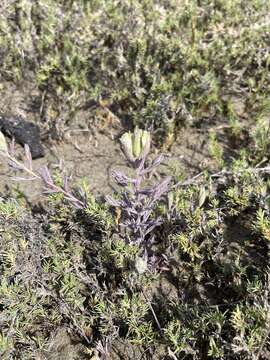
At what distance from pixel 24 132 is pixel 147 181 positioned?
43.6 inches

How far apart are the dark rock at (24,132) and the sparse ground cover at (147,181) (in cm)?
13

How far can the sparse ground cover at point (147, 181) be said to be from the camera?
2246 mm

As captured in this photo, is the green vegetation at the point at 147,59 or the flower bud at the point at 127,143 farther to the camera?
the green vegetation at the point at 147,59

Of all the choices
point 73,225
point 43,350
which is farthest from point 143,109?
point 43,350

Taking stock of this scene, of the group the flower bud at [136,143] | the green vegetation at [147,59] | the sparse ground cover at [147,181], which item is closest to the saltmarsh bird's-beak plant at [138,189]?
the flower bud at [136,143]

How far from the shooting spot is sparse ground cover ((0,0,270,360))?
225 centimetres

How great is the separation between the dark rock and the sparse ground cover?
13cm

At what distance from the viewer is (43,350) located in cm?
229

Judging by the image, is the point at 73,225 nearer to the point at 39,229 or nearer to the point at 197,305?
the point at 39,229

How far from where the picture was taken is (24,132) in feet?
11.3

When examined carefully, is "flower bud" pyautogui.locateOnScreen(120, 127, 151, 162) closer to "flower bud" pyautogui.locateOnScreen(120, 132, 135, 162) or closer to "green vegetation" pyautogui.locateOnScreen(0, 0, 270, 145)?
"flower bud" pyautogui.locateOnScreen(120, 132, 135, 162)

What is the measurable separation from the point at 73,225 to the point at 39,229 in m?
0.22

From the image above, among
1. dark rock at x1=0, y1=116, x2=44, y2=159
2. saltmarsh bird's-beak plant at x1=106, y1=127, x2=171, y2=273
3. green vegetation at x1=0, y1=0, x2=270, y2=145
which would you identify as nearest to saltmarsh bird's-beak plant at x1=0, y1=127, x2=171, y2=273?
saltmarsh bird's-beak plant at x1=106, y1=127, x2=171, y2=273

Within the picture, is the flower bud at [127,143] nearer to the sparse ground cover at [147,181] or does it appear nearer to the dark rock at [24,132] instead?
the sparse ground cover at [147,181]
